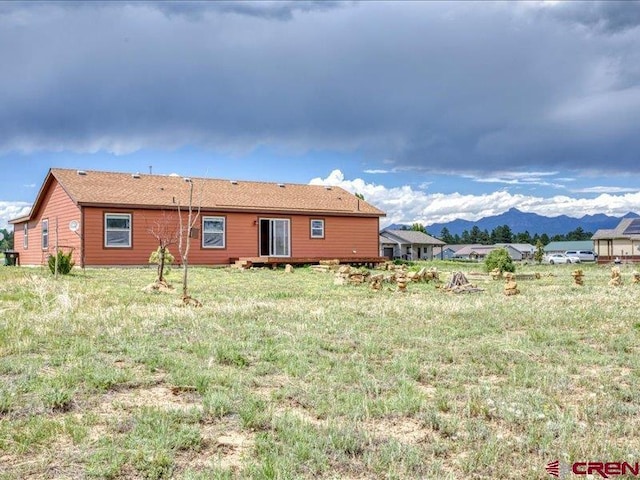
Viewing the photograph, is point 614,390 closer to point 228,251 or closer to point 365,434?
point 365,434

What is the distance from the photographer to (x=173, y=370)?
4734mm

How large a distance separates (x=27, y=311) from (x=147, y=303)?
1.80 m

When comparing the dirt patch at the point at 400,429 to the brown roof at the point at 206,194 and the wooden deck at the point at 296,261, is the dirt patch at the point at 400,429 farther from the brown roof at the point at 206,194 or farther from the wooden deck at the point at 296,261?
the wooden deck at the point at 296,261

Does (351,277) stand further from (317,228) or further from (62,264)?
(317,228)

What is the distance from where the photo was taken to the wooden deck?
21.8 meters

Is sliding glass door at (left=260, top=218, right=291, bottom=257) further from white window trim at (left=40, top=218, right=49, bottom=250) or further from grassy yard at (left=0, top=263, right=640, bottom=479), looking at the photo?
grassy yard at (left=0, top=263, right=640, bottom=479)

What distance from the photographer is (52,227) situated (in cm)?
2275

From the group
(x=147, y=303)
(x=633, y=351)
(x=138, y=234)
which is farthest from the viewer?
(x=138, y=234)

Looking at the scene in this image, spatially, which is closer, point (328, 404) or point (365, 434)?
point (365, 434)

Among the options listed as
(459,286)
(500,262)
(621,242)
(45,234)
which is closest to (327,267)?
(500,262)

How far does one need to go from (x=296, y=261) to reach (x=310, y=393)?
18792 mm

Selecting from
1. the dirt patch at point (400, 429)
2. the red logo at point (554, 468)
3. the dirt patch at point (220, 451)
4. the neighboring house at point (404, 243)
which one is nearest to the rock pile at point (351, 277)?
the dirt patch at point (400, 429)

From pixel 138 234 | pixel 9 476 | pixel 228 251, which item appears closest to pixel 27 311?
pixel 9 476

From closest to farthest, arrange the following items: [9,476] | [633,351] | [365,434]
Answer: [9,476]
[365,434]
[633,351]
